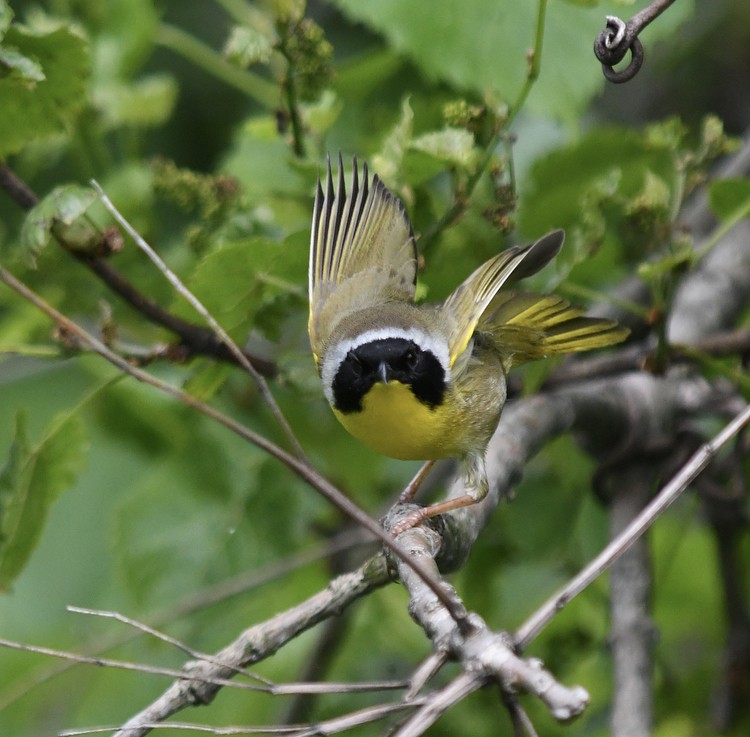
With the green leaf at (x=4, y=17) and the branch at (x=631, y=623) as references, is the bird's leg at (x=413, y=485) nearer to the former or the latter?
the branch at (x=631, y=623)

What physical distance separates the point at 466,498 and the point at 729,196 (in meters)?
0.84

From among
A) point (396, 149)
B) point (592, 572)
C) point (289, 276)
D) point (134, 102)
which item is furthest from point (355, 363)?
point (592, 572)

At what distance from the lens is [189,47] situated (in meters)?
2.89

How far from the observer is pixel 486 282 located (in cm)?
211

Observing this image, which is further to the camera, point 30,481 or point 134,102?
point 134,102

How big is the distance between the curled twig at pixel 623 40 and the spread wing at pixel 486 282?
17.3 inches

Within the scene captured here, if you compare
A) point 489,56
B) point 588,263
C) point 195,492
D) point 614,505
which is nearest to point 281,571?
point 195,492

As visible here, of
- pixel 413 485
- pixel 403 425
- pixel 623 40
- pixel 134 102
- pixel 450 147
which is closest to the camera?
pixel 623 40

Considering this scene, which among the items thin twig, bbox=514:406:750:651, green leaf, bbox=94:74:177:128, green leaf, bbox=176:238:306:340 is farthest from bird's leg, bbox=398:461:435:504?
thin twig, bbox=514:406:750:651

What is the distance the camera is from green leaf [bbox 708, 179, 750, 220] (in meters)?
2.13

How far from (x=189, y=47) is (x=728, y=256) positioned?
154 centimetres

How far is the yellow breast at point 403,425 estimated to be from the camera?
210 centimetres

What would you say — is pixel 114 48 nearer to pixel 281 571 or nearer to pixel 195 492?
pixel 195 492

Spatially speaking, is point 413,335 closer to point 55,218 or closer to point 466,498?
point 466,498
